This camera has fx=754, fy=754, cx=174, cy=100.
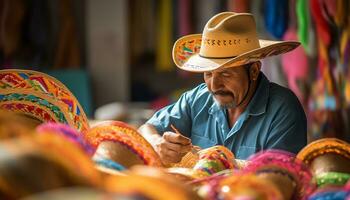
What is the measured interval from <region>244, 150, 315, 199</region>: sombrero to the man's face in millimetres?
1008

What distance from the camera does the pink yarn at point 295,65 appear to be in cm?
488

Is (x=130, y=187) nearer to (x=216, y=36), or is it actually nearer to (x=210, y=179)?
(x=210, y=179)

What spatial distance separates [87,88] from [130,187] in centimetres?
452

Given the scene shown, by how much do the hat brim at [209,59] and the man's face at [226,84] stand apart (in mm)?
44

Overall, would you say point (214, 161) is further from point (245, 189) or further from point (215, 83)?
point (215, 83)

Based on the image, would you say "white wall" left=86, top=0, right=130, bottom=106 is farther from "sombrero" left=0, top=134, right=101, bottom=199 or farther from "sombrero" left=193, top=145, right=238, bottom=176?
"sombrero" left=0, top=134, right=101, bottom=199

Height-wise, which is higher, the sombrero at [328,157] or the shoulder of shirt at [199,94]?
the sombrero at [328,157]

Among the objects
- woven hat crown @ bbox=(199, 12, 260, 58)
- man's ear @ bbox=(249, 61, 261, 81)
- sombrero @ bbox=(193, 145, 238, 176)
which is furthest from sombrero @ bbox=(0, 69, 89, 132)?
man's ear @ bbox=(249, 61, 261, 81)

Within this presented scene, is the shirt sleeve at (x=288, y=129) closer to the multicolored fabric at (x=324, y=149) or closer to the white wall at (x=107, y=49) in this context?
the multicolored fabric at (x=324, y=149)

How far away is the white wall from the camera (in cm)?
584

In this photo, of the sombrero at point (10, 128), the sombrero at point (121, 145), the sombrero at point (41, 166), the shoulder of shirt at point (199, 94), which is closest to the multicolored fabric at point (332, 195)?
the sombrero at point (121, 145)

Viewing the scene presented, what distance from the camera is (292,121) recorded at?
2707 mm

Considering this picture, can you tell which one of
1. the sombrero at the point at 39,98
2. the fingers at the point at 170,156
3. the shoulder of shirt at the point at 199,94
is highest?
the sombrero at the point at 39,98

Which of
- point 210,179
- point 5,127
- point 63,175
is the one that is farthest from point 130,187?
point 210,179
